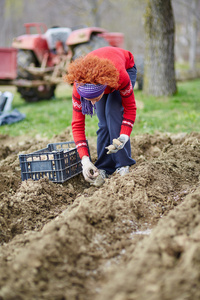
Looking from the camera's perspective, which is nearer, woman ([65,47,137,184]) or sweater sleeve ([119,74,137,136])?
woman ([65,47,137,184])

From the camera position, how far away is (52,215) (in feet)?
9.25

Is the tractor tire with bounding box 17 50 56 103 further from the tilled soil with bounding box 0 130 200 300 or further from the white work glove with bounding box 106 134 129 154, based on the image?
the white work glove with bounding box 106 134 129 154

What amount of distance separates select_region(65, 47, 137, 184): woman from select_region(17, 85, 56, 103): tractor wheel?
267 inches

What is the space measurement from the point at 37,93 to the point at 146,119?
195 inches

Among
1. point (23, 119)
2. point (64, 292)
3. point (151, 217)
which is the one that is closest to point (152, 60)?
point (23, 119)

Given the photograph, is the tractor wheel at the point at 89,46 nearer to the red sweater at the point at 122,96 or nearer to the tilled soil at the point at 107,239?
the red sweater at the point at 122,96

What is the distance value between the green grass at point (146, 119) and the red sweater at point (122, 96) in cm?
207

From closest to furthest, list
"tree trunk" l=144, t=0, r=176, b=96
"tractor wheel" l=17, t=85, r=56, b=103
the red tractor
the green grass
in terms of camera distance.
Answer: the green grass, "tree trunk" l=144, t=0, r=176, b=96, the red tractor, "tractor wheel" l=17, t=85, r=56, b=103

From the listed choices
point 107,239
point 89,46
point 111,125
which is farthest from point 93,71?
point 89,46

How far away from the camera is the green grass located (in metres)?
5.76

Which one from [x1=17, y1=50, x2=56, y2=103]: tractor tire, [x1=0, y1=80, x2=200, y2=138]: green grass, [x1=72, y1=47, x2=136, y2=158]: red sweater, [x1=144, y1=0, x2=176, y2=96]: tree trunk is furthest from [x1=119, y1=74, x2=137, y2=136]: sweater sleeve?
[x1=17, y1=50, x2=56, y2=103]: tractor tire

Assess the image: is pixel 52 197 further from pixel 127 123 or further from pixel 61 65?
pixel 61 65

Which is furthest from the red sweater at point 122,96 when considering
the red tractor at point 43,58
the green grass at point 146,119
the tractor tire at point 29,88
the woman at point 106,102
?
the tractor tire at point 29,88

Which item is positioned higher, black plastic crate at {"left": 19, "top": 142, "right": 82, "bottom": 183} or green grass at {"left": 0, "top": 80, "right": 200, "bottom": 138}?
black plastic crate at {"left": 19, "top": 142, "right": 82, "bottom": 183}
